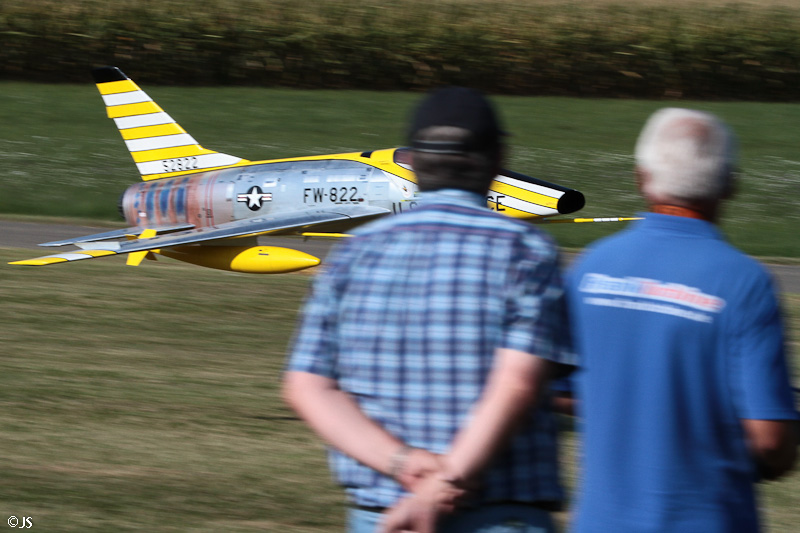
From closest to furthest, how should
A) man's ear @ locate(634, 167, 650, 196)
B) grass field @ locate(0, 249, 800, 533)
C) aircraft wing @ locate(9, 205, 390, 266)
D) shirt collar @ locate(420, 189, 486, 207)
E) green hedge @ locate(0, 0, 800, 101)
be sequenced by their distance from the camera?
shirt collar @ locate(420, 189, 486, 207)
man's ear @ locate(634, 167, 650, 196)
grass field @ locate(0, 249, 800, 533)
aircraft wing @ locate(9, 205, 390, 266)
green hedge @ locate(0, 0, 800, 101)

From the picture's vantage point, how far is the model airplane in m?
12.1

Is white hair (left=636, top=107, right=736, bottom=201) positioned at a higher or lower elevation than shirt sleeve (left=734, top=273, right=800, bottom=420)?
higher

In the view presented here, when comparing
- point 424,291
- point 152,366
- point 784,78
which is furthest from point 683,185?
point 784,78

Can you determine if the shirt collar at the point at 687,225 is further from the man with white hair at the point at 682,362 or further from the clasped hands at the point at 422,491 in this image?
the clasped hands at the point at 422,491

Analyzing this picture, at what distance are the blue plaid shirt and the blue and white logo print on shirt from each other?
154mm

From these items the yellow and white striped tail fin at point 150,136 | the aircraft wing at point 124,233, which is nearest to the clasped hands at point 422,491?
the aircraft wing at point 124,233

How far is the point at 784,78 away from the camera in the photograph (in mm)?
32812

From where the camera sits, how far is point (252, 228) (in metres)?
12.2

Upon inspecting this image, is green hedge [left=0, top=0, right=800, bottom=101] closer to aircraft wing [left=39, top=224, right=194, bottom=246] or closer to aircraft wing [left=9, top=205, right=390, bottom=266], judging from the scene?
aircraft wing [left=39, top=224, right=194, bottom=246]

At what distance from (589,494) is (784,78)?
3333 centimetres

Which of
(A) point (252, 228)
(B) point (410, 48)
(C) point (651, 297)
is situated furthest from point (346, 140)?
(C) point (651, 297)

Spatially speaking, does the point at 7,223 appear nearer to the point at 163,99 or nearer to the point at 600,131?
the point at 163,99

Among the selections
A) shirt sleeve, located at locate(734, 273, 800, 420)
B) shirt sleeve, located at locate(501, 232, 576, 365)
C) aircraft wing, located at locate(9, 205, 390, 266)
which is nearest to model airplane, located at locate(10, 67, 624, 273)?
aircraft wing, located at locate(9, 205, 390, 266)

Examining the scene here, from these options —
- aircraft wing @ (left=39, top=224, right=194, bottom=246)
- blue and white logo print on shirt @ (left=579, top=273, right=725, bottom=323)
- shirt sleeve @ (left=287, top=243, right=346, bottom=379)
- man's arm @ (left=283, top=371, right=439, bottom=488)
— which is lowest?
aircraft wing @ (left=39, top=224, right=194, bottom=246)
